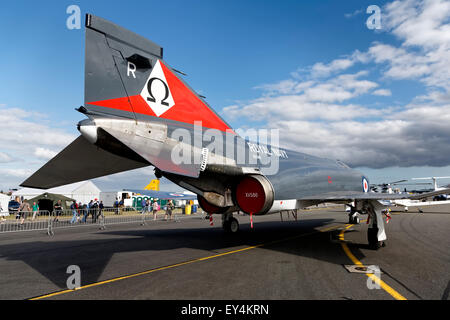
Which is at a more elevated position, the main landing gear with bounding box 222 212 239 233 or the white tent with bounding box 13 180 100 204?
the white tent with bounding box 13 180 100 204

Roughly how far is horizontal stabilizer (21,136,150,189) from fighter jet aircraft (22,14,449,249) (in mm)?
18

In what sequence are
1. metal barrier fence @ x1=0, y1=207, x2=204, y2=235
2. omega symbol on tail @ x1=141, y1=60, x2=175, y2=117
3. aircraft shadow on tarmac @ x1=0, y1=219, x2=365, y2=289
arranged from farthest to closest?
metal barrier fence @ x1=0, y1=207, x2=204, y2=235, omega symbol on tail @ x1=141, y1=60, x2=175, y2=117, aircraft shadow on tarmac @ x1=0, y1=219, x2=365, y2=289

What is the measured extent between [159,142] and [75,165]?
192cm

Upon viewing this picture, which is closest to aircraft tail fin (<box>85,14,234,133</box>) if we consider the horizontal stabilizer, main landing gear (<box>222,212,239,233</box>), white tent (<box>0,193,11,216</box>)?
the horizontal stabilizer

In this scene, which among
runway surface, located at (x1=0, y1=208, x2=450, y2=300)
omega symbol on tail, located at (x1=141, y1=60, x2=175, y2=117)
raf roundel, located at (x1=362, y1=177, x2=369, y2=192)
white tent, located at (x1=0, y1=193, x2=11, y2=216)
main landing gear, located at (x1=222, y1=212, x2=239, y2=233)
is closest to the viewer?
runway surface, located at (x1=0, y1=208, x2=450, y2=300)

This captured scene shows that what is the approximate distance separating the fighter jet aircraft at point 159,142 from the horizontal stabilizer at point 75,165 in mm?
18

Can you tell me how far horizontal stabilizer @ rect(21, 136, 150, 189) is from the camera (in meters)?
5.87

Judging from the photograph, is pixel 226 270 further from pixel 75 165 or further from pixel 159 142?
pixel 75 165

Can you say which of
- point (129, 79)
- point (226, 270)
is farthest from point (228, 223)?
point (129, 79)

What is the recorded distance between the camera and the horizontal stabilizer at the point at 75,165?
5867mm

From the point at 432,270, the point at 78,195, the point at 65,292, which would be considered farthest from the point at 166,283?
the point at 78,195

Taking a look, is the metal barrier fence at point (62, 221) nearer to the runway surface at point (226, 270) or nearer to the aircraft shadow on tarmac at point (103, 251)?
Answer: the aircraft shadow on tarmac at point (103, 251)

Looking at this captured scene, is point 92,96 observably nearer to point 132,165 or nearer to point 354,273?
point 132,165

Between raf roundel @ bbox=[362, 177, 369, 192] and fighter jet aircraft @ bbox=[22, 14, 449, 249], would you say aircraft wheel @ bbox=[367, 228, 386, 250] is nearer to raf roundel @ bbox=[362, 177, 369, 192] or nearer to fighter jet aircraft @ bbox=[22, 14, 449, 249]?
fighter jet aircraft @ bbox=[22, 14, 449, 249]
